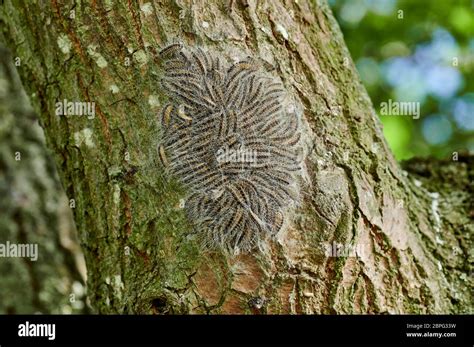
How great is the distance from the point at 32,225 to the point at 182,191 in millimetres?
1698

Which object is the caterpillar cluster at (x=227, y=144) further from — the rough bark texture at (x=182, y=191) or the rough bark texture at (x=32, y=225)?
the rough bark texture at (x=32, y=225)

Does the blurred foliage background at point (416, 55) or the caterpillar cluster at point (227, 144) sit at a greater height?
the blurred foliage background at point (416, 55)

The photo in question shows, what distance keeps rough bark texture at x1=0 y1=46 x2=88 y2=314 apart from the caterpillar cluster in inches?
57.0

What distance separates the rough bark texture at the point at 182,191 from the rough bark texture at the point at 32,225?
1233 millimetres

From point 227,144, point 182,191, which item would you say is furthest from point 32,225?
point 227,144

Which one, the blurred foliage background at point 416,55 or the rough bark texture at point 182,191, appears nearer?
the rough bark texture at point 182,191

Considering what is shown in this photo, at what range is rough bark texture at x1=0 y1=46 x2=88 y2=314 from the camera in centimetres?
316

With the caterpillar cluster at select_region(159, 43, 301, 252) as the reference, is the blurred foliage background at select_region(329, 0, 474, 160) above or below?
above

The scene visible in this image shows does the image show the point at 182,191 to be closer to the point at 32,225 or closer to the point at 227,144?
the point at 227,144

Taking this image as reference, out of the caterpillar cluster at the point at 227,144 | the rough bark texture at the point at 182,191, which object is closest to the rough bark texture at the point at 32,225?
the rough bark texture at the point at 182,191

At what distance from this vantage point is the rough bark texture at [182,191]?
5.84ft

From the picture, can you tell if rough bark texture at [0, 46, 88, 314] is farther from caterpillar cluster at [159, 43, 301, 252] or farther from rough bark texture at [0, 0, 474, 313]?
caterpillar cluster at [159, 43, 301, 252]

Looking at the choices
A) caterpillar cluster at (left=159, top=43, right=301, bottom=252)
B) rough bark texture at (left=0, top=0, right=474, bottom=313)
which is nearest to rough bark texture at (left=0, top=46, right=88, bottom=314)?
rough bark texture at (left=0, top=0, right=474, bottom=313)
